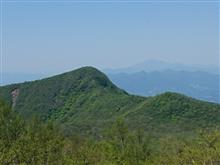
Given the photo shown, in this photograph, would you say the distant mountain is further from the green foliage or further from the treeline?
the green foliage

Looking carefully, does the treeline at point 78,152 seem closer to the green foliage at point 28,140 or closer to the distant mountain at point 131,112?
the green foliage at point 28,140

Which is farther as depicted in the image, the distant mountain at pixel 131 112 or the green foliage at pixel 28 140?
the distant mountain at pixel 131 112

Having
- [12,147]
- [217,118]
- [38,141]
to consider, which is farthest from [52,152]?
[217,118]

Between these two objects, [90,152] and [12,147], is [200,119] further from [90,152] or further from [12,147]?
[12,147]

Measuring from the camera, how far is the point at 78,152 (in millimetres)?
59500

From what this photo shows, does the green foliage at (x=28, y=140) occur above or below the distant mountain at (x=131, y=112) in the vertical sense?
above

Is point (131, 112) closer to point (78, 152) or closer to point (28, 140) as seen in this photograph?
point (78, 152)

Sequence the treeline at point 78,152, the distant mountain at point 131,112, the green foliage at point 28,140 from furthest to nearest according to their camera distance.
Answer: the distant mountain at point 131,112 < the treeline at point 78,152 < the green foliage at point 28,140

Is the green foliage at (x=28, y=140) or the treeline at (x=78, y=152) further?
the treeline at (x=78, y=152)

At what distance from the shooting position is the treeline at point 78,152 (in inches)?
1891

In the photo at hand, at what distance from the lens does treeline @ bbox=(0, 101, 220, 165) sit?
48019mm

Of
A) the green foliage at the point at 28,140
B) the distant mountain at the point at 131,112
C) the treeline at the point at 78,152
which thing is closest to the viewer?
the green foliage at the point at 28,140

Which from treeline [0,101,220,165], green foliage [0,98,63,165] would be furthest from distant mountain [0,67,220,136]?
green foliage [0,98,63,165]

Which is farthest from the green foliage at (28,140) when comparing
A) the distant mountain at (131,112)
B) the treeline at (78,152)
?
the distant mountain at (131,112)
